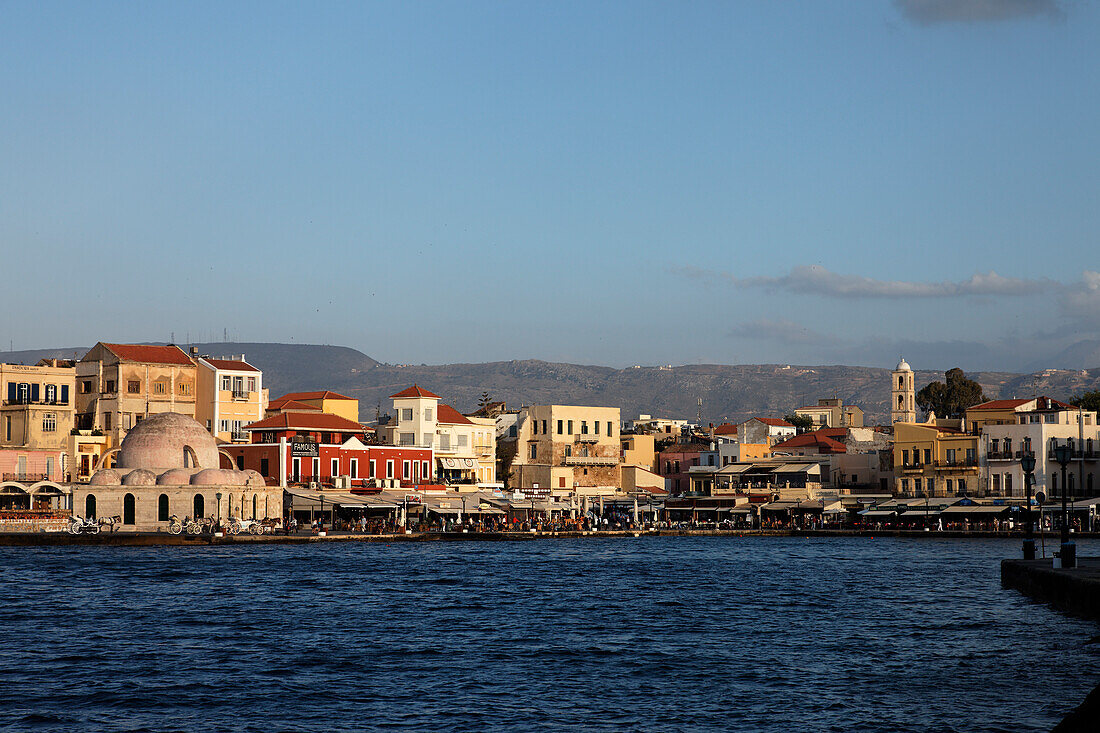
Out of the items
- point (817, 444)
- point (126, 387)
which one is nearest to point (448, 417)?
point (126, 387)

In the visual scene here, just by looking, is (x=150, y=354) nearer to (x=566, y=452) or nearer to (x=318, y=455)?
(x=318, y=455)

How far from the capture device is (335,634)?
1248 inches

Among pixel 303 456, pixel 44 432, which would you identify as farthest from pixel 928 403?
pixel 44 432

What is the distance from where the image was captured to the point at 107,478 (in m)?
74.5

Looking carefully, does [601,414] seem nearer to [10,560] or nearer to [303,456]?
[303,456]

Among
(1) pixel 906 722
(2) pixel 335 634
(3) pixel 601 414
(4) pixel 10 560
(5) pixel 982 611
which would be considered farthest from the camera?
(3) pixel 601 414

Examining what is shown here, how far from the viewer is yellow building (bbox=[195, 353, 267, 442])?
92000 millimetres

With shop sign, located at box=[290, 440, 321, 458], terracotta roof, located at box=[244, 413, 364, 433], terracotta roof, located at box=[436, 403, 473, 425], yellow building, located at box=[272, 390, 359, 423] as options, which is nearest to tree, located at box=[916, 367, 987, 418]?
terracotta roof, located at box=[436, 403, 473, 425]

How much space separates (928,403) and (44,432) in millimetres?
92418

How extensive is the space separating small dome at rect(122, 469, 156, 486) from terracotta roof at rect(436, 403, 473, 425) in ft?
84.3

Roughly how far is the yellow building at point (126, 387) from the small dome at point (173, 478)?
40.4ft

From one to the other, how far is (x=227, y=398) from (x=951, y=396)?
78.8 meters

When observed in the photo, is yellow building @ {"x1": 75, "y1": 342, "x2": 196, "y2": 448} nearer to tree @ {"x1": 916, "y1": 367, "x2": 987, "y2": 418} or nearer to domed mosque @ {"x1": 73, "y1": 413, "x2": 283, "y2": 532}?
domed mosque @ {"x1": 73, "y1": 413, "x2": 283, "y2": 532}

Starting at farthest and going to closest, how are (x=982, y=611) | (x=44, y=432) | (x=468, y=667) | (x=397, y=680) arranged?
(x=44, y=432) < (x=982, y=611) < (x=468, y=667) < (x=397, y=680)
